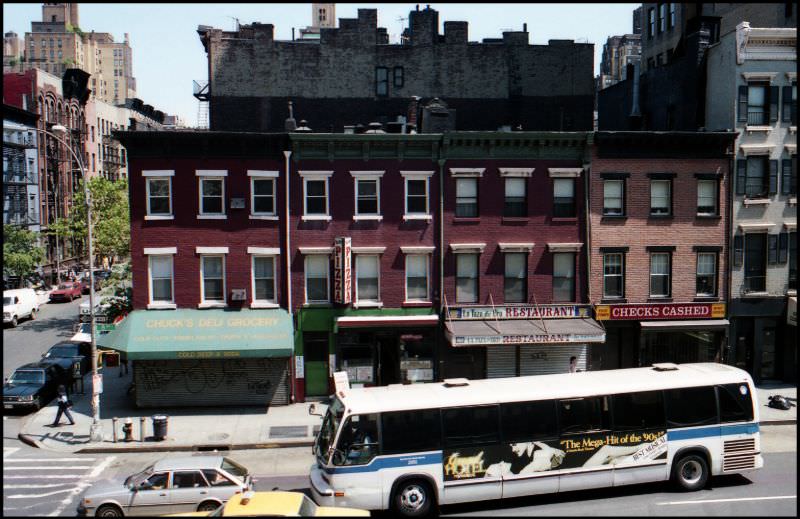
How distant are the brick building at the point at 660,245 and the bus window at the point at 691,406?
36.8ft

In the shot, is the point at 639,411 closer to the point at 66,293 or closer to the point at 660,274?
the point at 660,274

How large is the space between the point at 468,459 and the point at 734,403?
7511 mm

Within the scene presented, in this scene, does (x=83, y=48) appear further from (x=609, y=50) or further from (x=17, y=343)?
(x=17, y=343)

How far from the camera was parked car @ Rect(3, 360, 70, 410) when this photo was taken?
28.0m

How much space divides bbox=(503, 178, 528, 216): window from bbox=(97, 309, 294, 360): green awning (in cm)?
1024

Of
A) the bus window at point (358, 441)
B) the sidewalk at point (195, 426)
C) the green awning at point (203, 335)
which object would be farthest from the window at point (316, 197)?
the bus window at point (358, 441)

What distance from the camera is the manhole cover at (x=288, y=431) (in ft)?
80.9

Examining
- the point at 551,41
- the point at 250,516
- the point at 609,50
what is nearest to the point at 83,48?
the point at 609,50

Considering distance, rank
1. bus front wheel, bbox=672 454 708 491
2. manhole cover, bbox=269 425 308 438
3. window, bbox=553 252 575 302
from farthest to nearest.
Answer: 1. window, bbox=553 252 575 302
2. manhole cover, bbox=269 425 308 438
3. bus front wheel, bbox=672 454 708 491

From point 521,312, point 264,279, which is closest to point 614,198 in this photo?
point 521,312

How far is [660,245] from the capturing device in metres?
30.0

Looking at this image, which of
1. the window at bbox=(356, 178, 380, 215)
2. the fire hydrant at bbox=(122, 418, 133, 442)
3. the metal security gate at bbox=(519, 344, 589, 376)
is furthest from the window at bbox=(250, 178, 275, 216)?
the metal security gate at bbox=(519, 344, 589, 376)

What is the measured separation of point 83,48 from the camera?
149 meters

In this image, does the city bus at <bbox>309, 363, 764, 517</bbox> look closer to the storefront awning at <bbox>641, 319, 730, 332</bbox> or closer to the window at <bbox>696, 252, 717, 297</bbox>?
the storefront awning at <bbox>641, 319, 730, 332</bbox>
